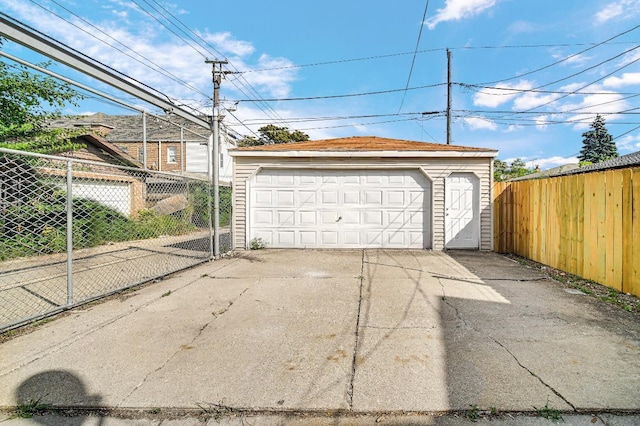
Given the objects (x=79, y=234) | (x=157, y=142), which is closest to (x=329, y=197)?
(x=79, y=234)

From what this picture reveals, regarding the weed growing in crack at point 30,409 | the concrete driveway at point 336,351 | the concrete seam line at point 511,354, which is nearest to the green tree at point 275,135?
the concrete driveway at point 336,351

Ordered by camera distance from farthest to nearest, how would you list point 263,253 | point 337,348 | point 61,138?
point 61,138
point 263,253
point 337,348

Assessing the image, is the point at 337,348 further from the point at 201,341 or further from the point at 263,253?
the point at 263,253

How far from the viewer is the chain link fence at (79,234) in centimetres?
426

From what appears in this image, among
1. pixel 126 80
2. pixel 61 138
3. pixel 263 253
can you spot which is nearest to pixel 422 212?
pixel 263 253

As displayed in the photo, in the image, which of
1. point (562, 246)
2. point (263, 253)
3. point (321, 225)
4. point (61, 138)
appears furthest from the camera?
point (61, 138)

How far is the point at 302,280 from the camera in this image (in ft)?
18.6

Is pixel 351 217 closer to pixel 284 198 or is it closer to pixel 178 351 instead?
pixel 284 198

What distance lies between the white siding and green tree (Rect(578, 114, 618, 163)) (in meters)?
28.0

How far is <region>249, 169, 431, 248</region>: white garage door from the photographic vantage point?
29.5ft

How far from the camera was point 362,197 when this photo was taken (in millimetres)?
Result: 9047

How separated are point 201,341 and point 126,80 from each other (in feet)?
15.0

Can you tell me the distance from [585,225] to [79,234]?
903cm

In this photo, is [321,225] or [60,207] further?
[321,225]
